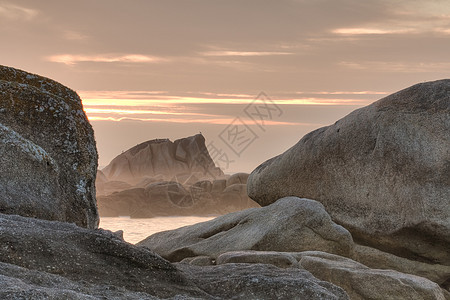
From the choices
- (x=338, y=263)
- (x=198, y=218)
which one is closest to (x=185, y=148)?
(x=198, y=218)

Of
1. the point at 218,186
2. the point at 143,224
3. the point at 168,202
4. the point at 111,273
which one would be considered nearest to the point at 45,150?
the point at 111,273

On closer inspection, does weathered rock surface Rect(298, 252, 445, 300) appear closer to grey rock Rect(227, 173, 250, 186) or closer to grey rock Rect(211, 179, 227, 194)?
grey rock Rect(211, 179, 227, 194)

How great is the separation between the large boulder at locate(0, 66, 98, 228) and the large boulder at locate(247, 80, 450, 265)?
8.29m

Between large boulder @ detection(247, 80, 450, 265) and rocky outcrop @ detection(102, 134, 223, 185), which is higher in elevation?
large boulder @ detection(247, 80, 450, 265)

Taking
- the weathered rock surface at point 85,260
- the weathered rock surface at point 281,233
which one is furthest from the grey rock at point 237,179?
the weathered rock surface at point 85,260

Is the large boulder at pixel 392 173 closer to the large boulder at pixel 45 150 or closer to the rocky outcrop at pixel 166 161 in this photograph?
the large boulder at pixel 45 150

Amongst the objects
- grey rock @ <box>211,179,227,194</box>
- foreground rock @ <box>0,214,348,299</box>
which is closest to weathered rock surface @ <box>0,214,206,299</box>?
foreground rock @ <box>0,214,348,299</box>

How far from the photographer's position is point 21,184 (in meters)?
9.63

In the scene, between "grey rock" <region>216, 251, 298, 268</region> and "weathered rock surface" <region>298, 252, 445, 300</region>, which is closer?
"weathered rock surface" <region>298, 252, 445, 300</region>

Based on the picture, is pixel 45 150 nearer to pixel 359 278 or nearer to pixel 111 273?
pixel 111 273

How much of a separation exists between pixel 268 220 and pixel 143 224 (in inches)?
1184

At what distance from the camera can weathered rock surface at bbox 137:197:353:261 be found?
14.2 meters

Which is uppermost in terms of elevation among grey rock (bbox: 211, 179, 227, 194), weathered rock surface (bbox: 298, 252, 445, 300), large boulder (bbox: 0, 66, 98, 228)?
large boulder (bbox: 0, 66, 98, 228)

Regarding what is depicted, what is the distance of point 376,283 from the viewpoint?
10297 millimetres
